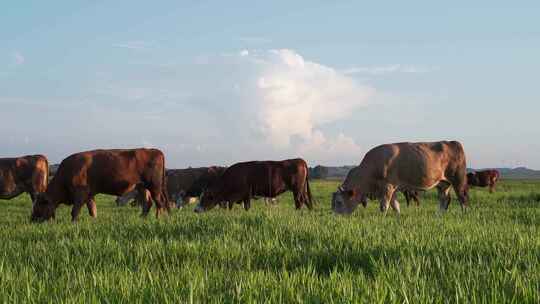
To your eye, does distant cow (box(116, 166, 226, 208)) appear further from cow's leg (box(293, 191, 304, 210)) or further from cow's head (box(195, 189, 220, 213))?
cow's leg (box(293, 191, 304, 210))

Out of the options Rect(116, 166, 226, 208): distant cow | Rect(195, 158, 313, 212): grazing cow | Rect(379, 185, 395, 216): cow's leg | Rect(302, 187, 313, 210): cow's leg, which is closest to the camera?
Rect(379, 185, 395, 216): cow's leg

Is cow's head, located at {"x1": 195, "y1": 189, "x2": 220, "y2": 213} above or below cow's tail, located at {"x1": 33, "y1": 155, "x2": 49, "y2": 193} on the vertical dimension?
below

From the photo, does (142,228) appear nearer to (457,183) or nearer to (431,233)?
(431,233)

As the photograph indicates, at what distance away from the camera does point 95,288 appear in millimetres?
3855

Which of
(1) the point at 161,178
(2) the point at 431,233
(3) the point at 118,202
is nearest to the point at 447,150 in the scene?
(1) the point at 161,178

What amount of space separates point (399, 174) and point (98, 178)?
325 inches

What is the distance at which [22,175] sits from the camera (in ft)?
63.8

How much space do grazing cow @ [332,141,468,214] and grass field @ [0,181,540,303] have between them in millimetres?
6945

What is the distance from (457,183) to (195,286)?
1352 cm

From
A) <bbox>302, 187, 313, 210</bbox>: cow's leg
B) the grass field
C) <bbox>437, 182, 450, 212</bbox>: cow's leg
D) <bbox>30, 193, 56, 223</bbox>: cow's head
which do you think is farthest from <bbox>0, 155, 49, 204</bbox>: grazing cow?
<bbox>437, 182, 450, 212</bbox>: cow's leg

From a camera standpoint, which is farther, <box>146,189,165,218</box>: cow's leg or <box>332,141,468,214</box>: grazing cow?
<box>332,141,468,214</box>: grazing cow

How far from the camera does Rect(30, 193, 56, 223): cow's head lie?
12.9 meters

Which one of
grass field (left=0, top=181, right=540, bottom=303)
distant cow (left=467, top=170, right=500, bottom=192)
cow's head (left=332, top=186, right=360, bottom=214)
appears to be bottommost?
distant cow (left=467, top=170, right=500, bottom=192)

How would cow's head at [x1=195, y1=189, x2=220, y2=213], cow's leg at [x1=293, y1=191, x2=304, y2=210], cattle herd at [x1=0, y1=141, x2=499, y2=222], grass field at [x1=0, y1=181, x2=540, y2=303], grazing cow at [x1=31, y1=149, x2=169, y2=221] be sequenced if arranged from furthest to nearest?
cow's leg at [x1=293, y1=191, x2=304, y2=210] < cow's head at [x1=195, y1=189, x2=220, y2=213] < cattle herd at [x1=0, y1=141, x2=499, y2=222] < grazing cow at [x1=31, y1=149, x2=169, y2=221] < grass field at [x1=0, y1=181, x2=540, y2=303]
